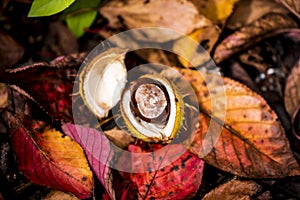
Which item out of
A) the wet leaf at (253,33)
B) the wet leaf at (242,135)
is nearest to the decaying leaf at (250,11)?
the wet leaf at (253,33)

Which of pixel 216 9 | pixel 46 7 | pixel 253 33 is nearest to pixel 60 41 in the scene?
pixel 46 7

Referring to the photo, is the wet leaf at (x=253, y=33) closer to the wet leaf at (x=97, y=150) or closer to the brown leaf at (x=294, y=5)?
the brown leaf at (x=294, y=5)

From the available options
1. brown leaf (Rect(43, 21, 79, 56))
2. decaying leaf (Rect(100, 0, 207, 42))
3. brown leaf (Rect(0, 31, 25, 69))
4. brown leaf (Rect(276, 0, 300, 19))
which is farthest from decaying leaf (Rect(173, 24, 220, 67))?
brown leaf (Rect(0, 31, 25, 69))

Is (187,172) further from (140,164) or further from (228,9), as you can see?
(228,9)

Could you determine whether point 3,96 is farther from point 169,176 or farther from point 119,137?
point 169,176

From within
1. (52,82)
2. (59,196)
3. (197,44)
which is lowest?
(59,196)

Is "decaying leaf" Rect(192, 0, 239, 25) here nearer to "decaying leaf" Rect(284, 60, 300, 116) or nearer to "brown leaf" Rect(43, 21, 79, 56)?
"decaying leaf" Rect(284, 60, 300, 116)

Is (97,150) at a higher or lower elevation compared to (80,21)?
lower
